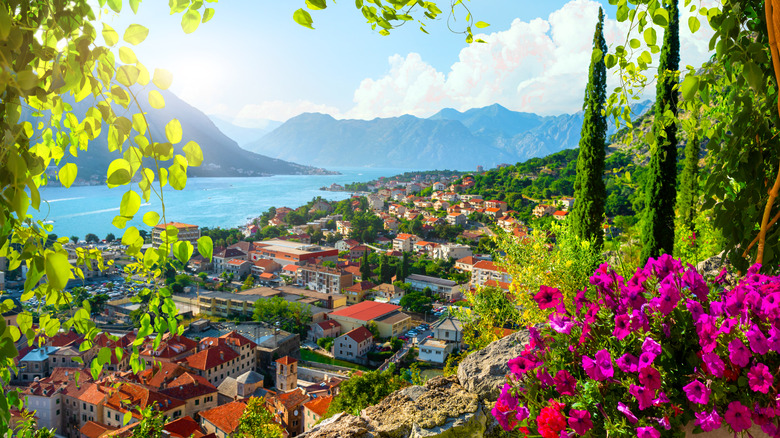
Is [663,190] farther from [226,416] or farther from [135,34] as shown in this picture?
[226,416]

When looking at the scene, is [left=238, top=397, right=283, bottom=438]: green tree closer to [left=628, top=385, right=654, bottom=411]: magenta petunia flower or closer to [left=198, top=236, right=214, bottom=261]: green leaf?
[left=628, top=385, right=654, bottom=411]: magenta petunia flower

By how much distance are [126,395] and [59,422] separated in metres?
2.88

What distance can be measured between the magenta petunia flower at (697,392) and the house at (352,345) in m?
16.1

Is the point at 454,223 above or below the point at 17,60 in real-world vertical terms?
below

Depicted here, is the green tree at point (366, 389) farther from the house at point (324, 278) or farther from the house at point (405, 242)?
the house at point (405, 242)

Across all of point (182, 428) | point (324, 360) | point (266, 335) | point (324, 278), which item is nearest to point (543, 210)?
point (324, 278)

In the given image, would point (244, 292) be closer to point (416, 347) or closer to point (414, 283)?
point (414, 283)

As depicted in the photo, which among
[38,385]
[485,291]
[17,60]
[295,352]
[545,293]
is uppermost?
[17,60]

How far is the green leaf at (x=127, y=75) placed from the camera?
1.70 feet

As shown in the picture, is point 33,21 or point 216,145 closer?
point 33,21

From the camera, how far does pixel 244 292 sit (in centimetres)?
2338

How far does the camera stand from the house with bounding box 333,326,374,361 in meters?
16.4

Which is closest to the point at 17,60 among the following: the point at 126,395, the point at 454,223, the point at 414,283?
the point at 126,395

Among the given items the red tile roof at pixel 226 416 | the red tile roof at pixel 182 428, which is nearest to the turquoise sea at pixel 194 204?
the red tile roof at pixel 226 416
